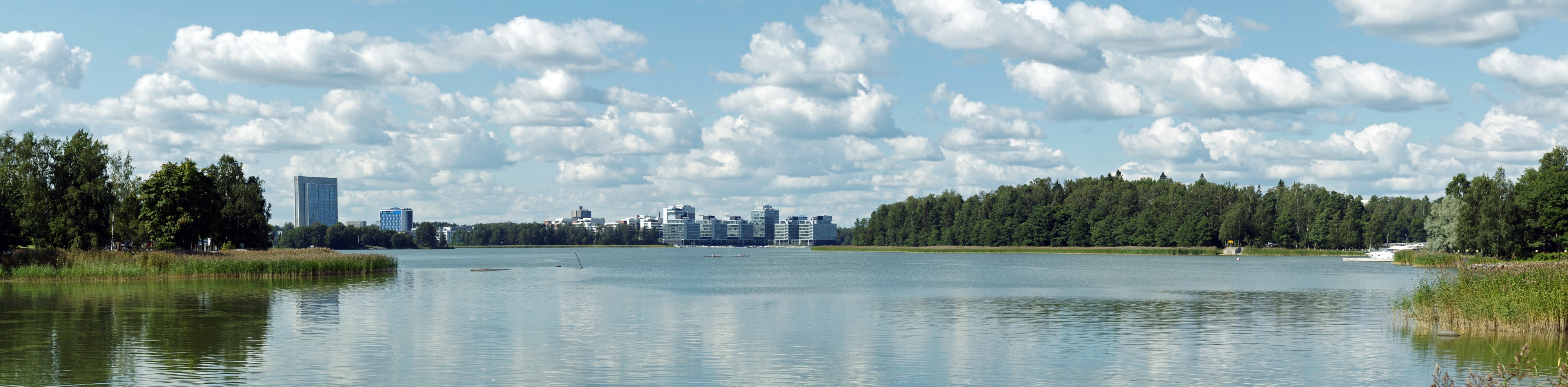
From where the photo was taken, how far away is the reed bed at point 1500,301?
2888 cm

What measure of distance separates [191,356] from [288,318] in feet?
40.1

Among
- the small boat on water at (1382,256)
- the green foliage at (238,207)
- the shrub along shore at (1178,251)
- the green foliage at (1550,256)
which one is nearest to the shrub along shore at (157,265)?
the green foliage at (238,207)

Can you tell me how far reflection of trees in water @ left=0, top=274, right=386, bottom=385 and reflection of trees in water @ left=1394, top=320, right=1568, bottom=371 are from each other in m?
27.6

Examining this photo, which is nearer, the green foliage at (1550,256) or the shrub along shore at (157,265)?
the shrub along shore at (157,265)

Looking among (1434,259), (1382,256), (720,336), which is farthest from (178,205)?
(1382,256)

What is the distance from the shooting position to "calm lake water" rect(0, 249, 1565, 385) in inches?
914

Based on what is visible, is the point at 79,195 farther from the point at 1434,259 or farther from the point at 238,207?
the point at 1434,259

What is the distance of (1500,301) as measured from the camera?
29.6m

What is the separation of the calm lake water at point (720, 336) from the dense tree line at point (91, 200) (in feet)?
30.7

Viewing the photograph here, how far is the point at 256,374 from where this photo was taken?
23.1m

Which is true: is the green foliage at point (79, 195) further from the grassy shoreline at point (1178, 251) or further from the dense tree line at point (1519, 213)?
the grassy shoreline at point (1178, 251)

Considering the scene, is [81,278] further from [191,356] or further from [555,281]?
[191,356]

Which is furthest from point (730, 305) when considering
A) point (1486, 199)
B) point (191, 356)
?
point (1486, 199)

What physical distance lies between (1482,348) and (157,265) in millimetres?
70713
